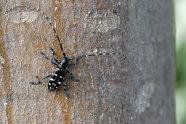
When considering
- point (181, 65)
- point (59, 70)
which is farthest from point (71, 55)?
point (181, 65)

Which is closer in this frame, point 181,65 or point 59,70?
point 59,70

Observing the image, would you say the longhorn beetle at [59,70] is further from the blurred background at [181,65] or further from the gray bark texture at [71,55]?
the blurred background at [181,65]

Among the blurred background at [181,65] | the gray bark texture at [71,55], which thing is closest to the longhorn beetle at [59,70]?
the gray bark texture at [71,55]

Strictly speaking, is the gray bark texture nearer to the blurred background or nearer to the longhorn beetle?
the longhorn beetle

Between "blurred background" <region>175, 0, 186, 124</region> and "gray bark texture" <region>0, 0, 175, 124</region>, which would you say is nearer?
"gray bark texture" <region>0, 0, 175, 124</region>

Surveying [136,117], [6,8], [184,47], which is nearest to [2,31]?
[6,8]

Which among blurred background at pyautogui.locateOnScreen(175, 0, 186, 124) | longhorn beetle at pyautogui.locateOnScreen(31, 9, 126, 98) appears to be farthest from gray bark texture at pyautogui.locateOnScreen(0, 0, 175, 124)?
blurred background at pyautogui.locateOnScreen(175, 0, 186, 124)

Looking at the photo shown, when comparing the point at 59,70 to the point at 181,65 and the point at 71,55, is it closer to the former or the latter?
the point at 71,55

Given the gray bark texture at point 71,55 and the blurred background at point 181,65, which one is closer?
the gray bark texture at point 71,55

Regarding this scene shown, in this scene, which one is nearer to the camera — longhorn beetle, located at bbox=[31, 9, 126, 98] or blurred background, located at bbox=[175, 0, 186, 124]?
longhorn beetle, located at bbox=[31, 9, 126, 98]
